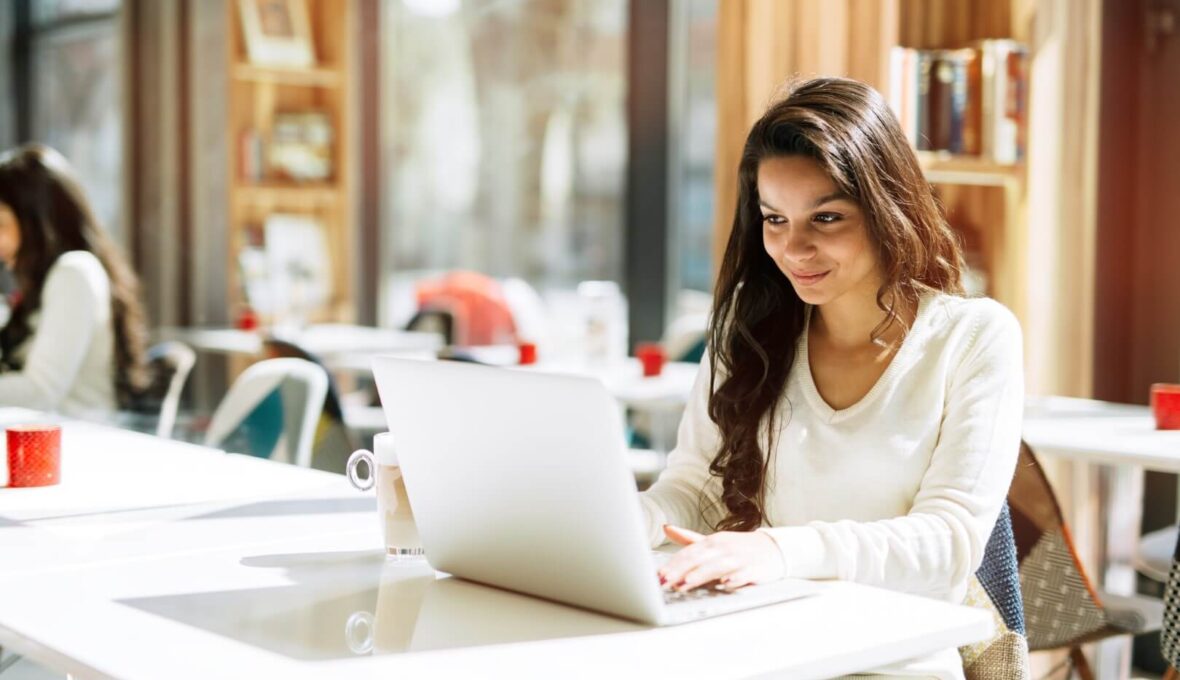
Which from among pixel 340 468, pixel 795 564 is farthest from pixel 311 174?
pixel 795 564

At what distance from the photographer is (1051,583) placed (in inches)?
94.6

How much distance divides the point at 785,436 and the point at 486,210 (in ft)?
15.5

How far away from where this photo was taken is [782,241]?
68.9 inches

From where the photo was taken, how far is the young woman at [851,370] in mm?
1611

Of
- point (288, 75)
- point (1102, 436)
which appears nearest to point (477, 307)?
point (288, 75)

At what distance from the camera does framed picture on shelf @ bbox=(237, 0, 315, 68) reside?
623cm

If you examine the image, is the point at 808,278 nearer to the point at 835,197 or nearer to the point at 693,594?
the point at 835,197

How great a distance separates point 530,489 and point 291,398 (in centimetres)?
147

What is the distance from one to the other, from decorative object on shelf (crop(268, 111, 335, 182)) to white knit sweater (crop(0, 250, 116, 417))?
2.53 meters

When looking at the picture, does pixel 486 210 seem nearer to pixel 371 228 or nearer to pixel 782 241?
pixel 371 228

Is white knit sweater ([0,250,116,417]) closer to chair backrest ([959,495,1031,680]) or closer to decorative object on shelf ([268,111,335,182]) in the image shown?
decorative object on shelf ([268,111,335,182])

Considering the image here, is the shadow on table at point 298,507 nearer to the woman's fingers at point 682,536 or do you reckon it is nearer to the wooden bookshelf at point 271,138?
the woman's fingers at point 682,536

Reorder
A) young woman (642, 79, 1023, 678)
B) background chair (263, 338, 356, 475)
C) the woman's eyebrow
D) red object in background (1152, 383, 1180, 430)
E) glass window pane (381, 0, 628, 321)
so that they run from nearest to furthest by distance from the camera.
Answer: young woman (642, 79, 1023, 678)
the woman's eyebrow
background chair (263, 338, 356, 475)
red object in background (1152, 383, 1180, 430)
glass window pane (381, 0, 628, 321)

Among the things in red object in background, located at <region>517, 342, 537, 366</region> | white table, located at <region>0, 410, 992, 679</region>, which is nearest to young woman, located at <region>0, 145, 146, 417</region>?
red object in background, located at <region>517, 342, 537, 366</region>
